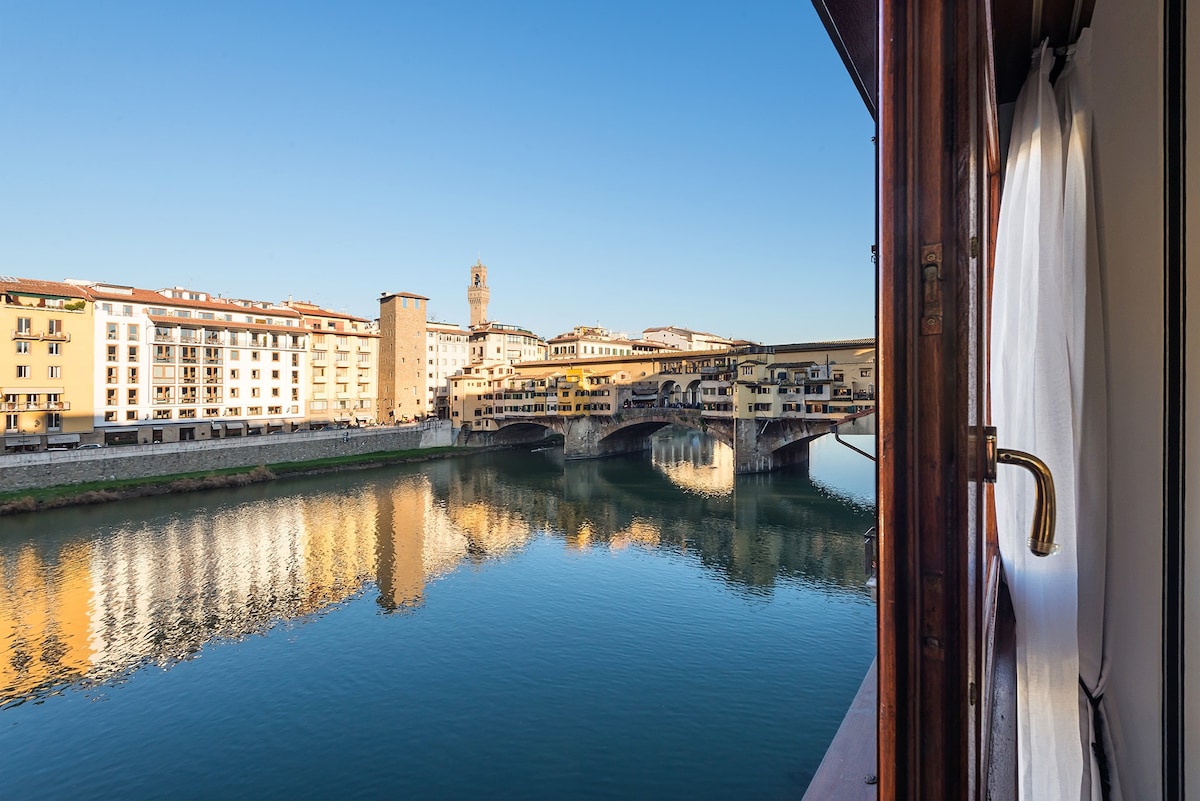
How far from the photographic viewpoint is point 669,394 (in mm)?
24234

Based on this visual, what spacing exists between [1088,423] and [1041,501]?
2.54ft

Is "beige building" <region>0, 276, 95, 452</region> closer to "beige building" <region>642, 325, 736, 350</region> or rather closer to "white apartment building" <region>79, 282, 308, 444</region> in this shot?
"white apartment building" <region>79, 282, 308, 444</region>

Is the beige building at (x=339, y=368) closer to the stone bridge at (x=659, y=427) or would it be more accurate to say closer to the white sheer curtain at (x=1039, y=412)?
the stone bridge at (x=659, y=427)

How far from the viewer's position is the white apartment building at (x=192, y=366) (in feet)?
65.2

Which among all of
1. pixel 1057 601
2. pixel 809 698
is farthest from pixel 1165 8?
pixel 809 698

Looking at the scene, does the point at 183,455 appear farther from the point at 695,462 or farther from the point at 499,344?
the point at 499,344

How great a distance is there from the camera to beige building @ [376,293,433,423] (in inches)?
1158

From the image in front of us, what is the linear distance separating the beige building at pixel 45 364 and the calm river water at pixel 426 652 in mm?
5928

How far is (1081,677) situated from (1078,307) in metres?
0.86

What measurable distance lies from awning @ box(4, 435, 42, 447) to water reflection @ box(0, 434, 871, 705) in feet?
18.7

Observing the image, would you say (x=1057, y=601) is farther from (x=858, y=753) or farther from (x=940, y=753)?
(x=858, y=753)

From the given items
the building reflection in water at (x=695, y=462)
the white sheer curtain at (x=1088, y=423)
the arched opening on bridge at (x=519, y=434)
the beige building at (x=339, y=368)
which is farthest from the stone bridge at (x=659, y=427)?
the white sheer curtain at (x=1088, y=423)

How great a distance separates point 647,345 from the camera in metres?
36.6

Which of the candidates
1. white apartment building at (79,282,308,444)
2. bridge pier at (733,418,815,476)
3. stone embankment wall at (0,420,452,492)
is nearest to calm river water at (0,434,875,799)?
stone embankment wall at (0,420,452,492)
